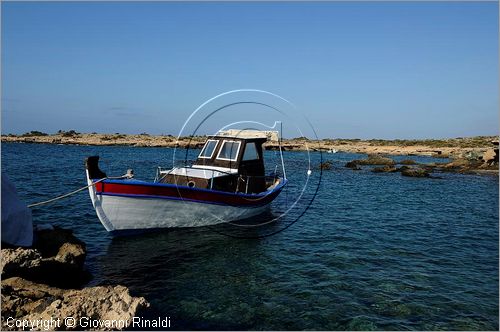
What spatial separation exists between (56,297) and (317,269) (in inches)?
355

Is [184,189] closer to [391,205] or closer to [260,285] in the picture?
[260,285]

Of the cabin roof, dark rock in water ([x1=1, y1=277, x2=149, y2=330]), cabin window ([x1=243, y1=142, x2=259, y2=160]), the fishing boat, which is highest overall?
the cabin roof

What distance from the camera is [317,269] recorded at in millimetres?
13938

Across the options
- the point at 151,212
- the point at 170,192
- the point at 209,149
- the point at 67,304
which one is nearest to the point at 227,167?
the point at 209,149

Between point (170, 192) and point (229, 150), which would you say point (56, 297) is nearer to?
point (170, 192)

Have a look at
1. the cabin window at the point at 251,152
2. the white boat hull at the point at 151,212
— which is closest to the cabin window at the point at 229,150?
the cabin window at the point at 251,152

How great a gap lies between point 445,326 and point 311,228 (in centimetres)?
1063

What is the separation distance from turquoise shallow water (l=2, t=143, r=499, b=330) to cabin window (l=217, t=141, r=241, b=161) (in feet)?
14.6

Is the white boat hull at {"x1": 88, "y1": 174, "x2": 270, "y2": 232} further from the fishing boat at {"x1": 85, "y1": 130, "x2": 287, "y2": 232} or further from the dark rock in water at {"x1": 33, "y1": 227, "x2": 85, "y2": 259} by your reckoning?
the dark rock in water at {"x1": 33, "y1": 227, "x2": 85, "y2": 259}

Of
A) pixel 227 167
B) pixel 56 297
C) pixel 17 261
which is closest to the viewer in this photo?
pixel 56 297

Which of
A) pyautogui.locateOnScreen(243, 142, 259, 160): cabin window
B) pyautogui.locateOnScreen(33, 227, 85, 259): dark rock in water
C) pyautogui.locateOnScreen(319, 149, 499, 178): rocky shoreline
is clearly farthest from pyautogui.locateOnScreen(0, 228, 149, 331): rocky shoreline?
pyautogui.locateOnScreen(319, 149, 499, 178): rocky shoreline

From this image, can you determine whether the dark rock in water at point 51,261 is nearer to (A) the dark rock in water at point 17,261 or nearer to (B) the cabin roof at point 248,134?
(A) the dark rock in water at point 17,261

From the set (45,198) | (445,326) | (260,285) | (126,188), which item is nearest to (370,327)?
(445,326)

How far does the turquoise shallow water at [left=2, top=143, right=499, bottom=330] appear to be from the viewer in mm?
10375
